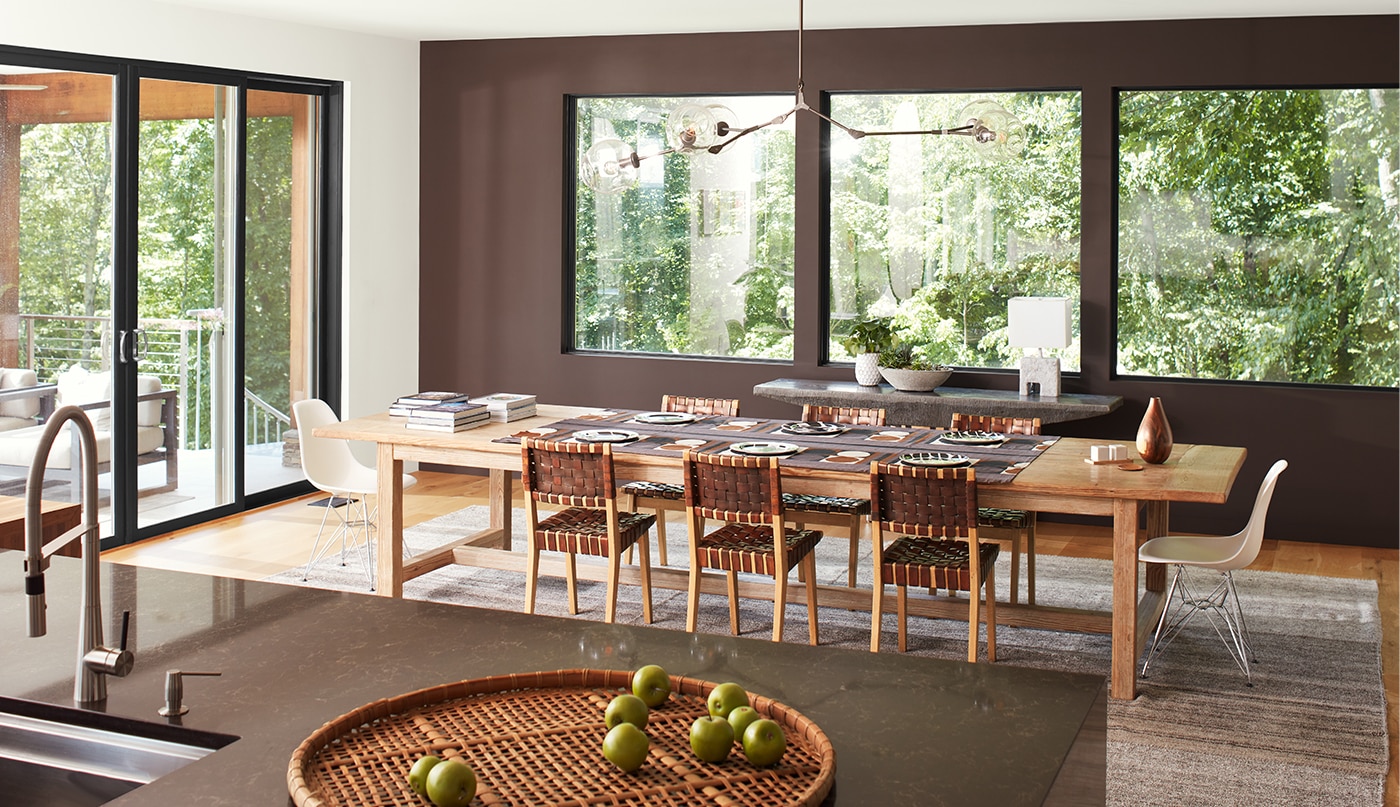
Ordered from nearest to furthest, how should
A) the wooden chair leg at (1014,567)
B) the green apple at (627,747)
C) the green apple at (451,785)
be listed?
the green apple at (451,785) < the green apple at (627,747) < the wooden chair leg at (1014,567)

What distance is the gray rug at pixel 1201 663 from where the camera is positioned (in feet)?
13.1

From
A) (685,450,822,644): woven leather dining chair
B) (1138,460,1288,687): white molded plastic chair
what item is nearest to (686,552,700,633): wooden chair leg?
(685,450,822,644): woven leather dining chair

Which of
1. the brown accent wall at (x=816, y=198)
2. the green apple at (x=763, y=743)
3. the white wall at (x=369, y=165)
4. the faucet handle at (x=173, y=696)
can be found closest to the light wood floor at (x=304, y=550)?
the brown accent wall at (x=816, y=198)

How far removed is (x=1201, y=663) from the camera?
5.11 meters

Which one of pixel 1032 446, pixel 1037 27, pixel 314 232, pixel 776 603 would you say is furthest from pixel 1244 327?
pixel 314 232

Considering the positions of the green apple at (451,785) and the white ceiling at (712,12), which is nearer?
the green apple at (451,785)

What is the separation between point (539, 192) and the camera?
8.65 meters

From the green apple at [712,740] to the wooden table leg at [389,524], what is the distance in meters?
3.99

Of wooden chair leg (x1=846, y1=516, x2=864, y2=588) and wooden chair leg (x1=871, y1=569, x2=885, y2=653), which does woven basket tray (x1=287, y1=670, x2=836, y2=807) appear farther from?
wooden chair leg (x1=846, y1=516, x2=864, y2=588)

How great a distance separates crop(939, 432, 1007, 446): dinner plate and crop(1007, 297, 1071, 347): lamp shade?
5.68ft

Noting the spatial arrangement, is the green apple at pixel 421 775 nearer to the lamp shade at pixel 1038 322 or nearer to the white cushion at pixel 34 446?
the white cushion at pixel 34 446

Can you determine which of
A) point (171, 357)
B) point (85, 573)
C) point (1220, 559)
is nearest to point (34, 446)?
point (171, 357)

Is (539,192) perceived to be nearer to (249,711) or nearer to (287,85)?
(287,85)

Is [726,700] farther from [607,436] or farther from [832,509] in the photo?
[832,509]
